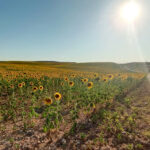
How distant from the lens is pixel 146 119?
4.68 meters

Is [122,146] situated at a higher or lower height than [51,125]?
lower

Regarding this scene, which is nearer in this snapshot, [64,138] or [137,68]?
[64,138]

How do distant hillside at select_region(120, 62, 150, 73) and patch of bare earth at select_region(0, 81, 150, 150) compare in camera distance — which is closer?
patch of bare earth at select_region(0, 81, 150, 150)

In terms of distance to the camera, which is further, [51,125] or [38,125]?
[38,125]

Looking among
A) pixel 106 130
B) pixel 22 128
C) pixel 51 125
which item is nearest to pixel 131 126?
pixel 106 130

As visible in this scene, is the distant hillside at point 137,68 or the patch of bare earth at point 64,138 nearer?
the patch of bare earth at point 64,138

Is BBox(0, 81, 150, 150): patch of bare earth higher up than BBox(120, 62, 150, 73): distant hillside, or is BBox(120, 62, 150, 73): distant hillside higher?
BBox(120, 62, 150, 73): distant hillside

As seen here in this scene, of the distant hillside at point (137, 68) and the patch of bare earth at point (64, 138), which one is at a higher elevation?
the distant hillside at point (137, 68)

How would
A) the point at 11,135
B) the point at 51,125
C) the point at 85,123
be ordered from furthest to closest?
the point at 85,123 → the point at 11,135 → the point at 51,125

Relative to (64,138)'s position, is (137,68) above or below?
above

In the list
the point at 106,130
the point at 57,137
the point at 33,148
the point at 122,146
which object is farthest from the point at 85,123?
the point at 33,148

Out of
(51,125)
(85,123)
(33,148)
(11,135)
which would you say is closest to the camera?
(33,148)

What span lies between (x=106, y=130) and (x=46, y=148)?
1.79m

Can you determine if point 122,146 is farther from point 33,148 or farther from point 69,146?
point 33,148
